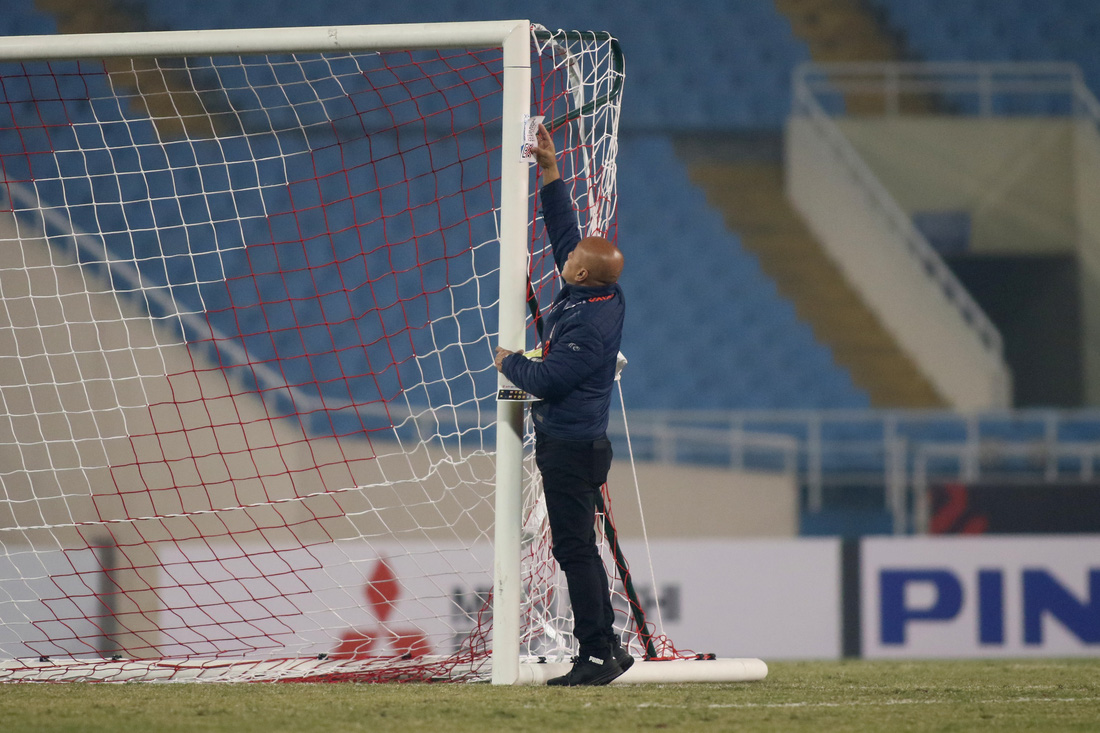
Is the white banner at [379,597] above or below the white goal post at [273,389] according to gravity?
below

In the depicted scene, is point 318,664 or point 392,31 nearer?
point 392,31

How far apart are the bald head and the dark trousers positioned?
483 mm

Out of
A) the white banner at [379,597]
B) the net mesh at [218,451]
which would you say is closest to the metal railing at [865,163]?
the net mesh at [218,451]

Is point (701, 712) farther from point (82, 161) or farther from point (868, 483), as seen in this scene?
point (82, 161)

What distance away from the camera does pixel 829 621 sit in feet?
21.8

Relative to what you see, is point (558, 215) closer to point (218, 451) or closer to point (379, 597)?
point (218, 451)

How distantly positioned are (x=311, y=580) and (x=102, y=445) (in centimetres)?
142

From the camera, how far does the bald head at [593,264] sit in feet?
11.1

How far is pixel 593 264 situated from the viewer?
3.39 meters

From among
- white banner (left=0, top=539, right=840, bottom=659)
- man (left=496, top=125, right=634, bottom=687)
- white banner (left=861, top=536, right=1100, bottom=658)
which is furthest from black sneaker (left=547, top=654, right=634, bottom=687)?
white banner (left=861, top=536, right=1100, bottom=658)

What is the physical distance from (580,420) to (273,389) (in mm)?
2284

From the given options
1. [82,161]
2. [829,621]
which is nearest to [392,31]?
[829,621]

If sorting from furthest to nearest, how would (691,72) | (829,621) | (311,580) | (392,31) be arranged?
(691,72) < (829,621) < (311,580) < (392,31)

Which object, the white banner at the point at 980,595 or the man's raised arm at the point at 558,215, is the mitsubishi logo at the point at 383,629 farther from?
the man's raised arm at the point at 558,215
